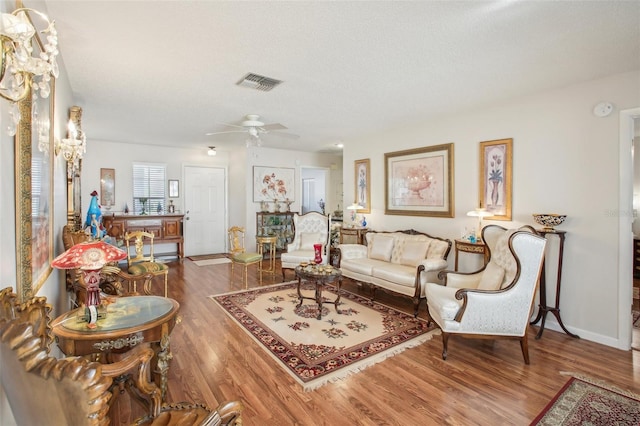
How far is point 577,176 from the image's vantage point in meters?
3.28

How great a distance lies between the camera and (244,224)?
732cm

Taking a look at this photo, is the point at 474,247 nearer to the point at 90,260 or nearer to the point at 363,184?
the point at 363,184

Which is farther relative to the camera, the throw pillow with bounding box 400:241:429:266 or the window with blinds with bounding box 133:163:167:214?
the window with blinds with bounding box 133:163:167:214

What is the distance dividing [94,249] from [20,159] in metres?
0.60

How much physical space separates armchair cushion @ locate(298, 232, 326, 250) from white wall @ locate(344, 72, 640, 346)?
106 inches

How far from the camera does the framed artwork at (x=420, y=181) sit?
452 cm

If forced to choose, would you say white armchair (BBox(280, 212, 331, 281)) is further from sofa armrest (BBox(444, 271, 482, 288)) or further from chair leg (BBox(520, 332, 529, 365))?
chair leg (BBox(520, 332, 529, 365))

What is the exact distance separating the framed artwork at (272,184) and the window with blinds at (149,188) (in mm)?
2077

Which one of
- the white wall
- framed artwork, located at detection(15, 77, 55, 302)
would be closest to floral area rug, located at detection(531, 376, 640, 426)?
the white wall

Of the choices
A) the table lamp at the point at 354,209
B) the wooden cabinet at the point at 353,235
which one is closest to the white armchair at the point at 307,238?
the wooden cabinet at the point at 353,235

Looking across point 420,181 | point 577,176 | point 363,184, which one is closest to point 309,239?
point 363,184

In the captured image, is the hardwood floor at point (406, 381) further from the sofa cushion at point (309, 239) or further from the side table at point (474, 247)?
the sofa cushion at point (309, 239)

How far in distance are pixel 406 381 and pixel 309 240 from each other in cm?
346

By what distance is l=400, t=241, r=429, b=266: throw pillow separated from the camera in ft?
14.1
